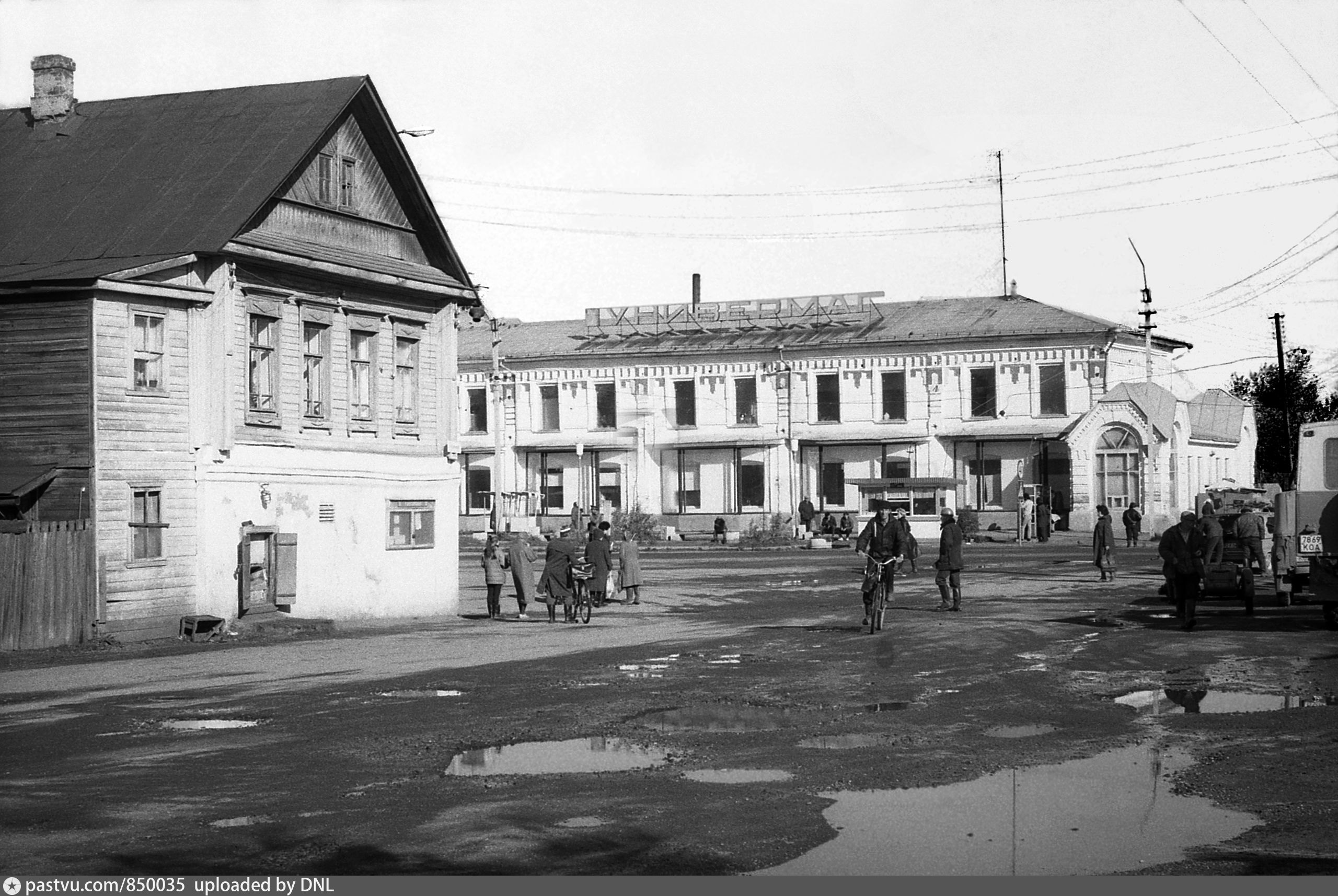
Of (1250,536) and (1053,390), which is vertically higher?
(1053,390)

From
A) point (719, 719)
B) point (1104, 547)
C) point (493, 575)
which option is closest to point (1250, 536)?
point (1104, 547)

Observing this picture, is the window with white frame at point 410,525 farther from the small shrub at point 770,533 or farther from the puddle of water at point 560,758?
the small shrub at point 770,533

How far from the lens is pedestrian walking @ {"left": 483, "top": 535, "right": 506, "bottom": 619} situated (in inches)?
1247

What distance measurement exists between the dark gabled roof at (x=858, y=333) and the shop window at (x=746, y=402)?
1.71m

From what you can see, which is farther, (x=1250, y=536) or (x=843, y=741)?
(x=1250, y=536)

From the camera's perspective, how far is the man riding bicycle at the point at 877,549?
988 inches

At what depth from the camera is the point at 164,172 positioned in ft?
99.0

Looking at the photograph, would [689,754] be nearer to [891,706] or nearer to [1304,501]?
[891,706]

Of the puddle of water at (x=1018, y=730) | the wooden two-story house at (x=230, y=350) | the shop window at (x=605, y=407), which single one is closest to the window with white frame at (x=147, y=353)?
the wooden two-story house at (x=230, y=350)

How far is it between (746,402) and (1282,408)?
97.8ft

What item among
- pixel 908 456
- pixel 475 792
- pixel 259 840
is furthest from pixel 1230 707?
pixel 908 456

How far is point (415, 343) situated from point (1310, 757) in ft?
79.0

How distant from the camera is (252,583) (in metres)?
28.8

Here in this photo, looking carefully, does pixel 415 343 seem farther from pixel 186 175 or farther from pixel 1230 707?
pixel 1230 707
